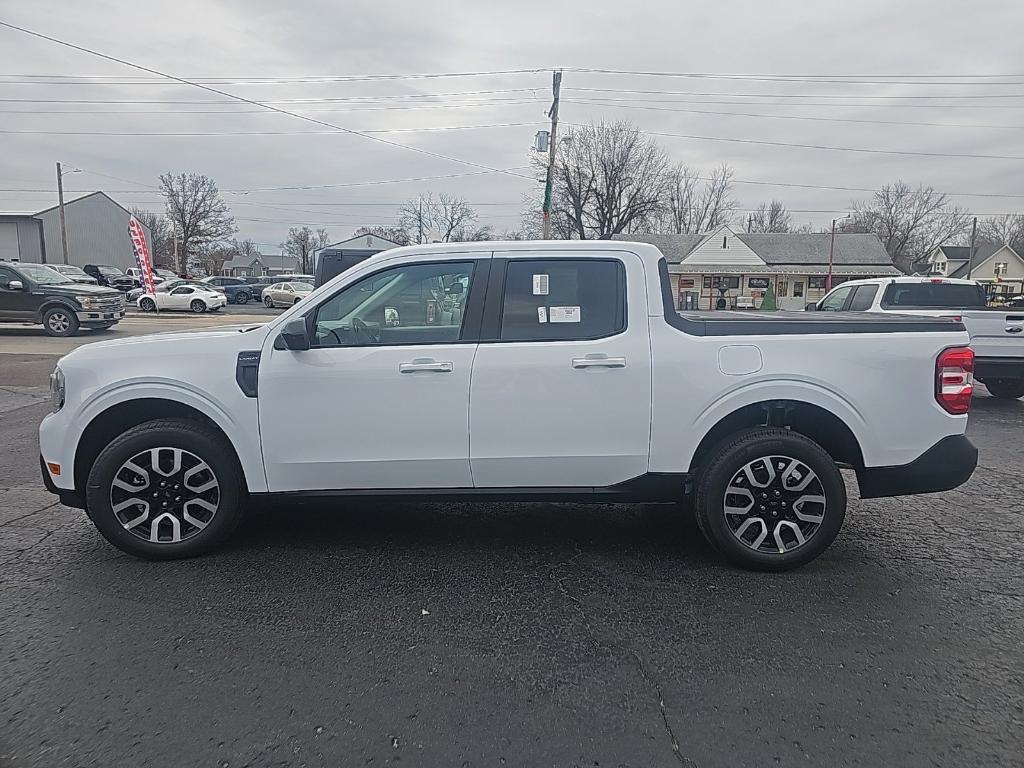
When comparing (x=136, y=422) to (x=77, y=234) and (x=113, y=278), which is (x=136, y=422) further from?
(x=77, y=234)

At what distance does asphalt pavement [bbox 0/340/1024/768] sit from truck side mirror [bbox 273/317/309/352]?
1.28 metres

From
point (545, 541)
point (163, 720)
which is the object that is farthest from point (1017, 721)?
point (163, 720)

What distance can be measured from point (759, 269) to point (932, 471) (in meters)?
51.0

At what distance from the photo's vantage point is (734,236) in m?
51.1

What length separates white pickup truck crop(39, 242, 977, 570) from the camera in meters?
3.73

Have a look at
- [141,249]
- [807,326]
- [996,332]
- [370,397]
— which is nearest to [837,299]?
[996,332]

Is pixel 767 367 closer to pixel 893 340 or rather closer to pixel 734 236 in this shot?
pixel 893 340

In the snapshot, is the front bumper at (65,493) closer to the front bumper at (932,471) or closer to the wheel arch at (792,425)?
the wheel arch at (792,425)

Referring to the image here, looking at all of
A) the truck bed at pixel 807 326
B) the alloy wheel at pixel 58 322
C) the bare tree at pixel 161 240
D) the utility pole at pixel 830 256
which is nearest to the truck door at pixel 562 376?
the truck bed at pixel 807 326

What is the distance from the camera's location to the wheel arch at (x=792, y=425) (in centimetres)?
383

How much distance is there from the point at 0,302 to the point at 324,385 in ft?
58.9

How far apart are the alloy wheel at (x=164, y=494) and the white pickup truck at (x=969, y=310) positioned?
827cm

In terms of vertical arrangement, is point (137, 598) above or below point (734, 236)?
below

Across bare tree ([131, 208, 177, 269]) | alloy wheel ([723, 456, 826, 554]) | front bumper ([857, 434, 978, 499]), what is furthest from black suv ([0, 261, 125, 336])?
bare tree ([131, 208, 177, 269])
